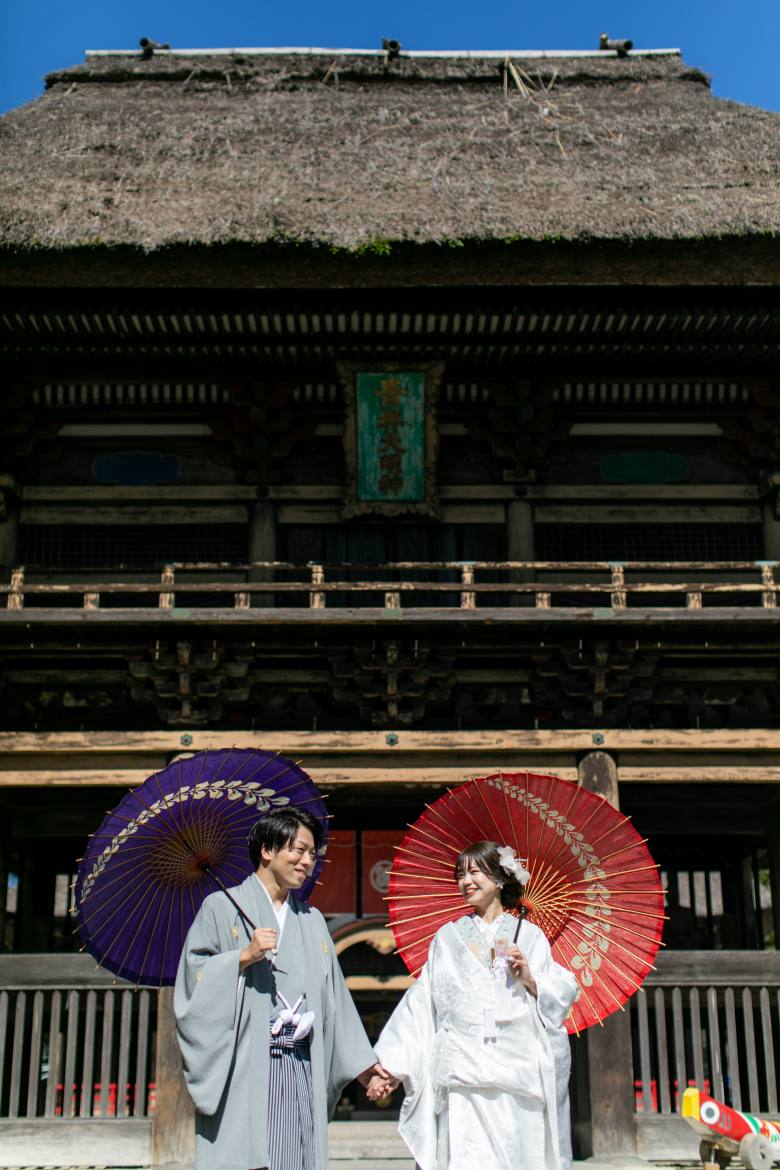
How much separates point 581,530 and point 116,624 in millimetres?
4078

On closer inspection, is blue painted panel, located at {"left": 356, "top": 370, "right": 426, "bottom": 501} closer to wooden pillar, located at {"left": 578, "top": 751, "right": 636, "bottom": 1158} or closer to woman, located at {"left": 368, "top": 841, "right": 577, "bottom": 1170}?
wooden pillar, located at {"left": 578, "top": 751, "right": 636, "bottom": 1158}

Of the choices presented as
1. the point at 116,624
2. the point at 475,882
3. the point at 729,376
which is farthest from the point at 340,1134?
the point at 729,376

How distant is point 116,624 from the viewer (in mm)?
8859

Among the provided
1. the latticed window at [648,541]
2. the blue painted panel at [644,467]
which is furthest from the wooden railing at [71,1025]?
the blue painted panel at [644,467]

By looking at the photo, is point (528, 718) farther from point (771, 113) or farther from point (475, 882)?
point (771, 113)

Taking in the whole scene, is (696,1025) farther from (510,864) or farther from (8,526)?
(8,526)

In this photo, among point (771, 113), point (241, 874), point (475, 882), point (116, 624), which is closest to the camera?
point (475, 882)

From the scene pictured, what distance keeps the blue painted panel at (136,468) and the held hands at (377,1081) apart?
6676mm

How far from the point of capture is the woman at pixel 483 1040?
4781 mm

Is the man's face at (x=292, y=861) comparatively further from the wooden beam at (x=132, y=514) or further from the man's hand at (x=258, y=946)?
the wooden beam at (x=132, y=514)

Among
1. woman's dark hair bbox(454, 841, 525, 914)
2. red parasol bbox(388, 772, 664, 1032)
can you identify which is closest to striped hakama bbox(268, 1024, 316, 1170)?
woman's dark hair bbox(454, 841, 525, 914)

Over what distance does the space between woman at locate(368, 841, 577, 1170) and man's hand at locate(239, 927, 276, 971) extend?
0.87m

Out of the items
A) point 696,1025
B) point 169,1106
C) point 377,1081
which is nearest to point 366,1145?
point 169,1106

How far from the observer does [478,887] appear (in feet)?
16.4
